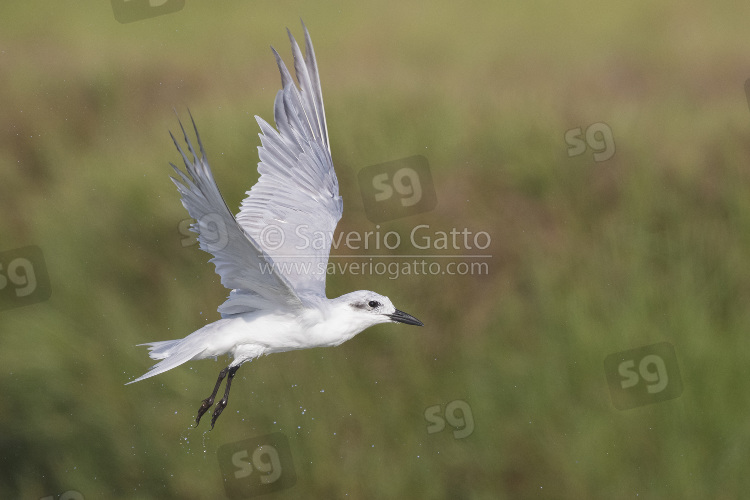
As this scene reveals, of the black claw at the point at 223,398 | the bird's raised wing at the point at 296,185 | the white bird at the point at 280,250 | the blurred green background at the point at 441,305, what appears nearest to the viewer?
the white bird at the point at 280,250

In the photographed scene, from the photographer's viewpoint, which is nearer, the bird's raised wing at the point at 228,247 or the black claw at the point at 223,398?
Answer: the bird's raised wing at the point at 228,247

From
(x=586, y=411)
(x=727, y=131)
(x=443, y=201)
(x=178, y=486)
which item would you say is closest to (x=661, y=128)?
(x=727, y=131)

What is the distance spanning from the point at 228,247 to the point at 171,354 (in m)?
0.67

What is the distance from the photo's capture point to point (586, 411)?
5.84 meters

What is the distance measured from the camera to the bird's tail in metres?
4.25

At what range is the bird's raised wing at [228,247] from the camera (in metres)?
3.63

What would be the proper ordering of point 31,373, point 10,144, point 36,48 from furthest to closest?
point 36,48, point 10,144, point 31,373

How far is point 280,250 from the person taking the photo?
501cm

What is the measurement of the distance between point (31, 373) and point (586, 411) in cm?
329

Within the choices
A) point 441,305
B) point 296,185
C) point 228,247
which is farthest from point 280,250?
point 441,305

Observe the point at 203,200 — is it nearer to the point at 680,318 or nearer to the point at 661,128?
the point at 680,318

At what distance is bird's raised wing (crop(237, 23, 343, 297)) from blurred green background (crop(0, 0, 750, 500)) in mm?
1197

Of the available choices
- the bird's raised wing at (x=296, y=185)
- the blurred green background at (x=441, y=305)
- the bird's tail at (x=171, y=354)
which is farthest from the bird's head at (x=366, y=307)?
the blurred green background at (x=441, y=305)

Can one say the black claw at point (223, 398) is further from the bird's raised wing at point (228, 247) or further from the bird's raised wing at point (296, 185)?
the bird's raised wing at point (296, 185)
